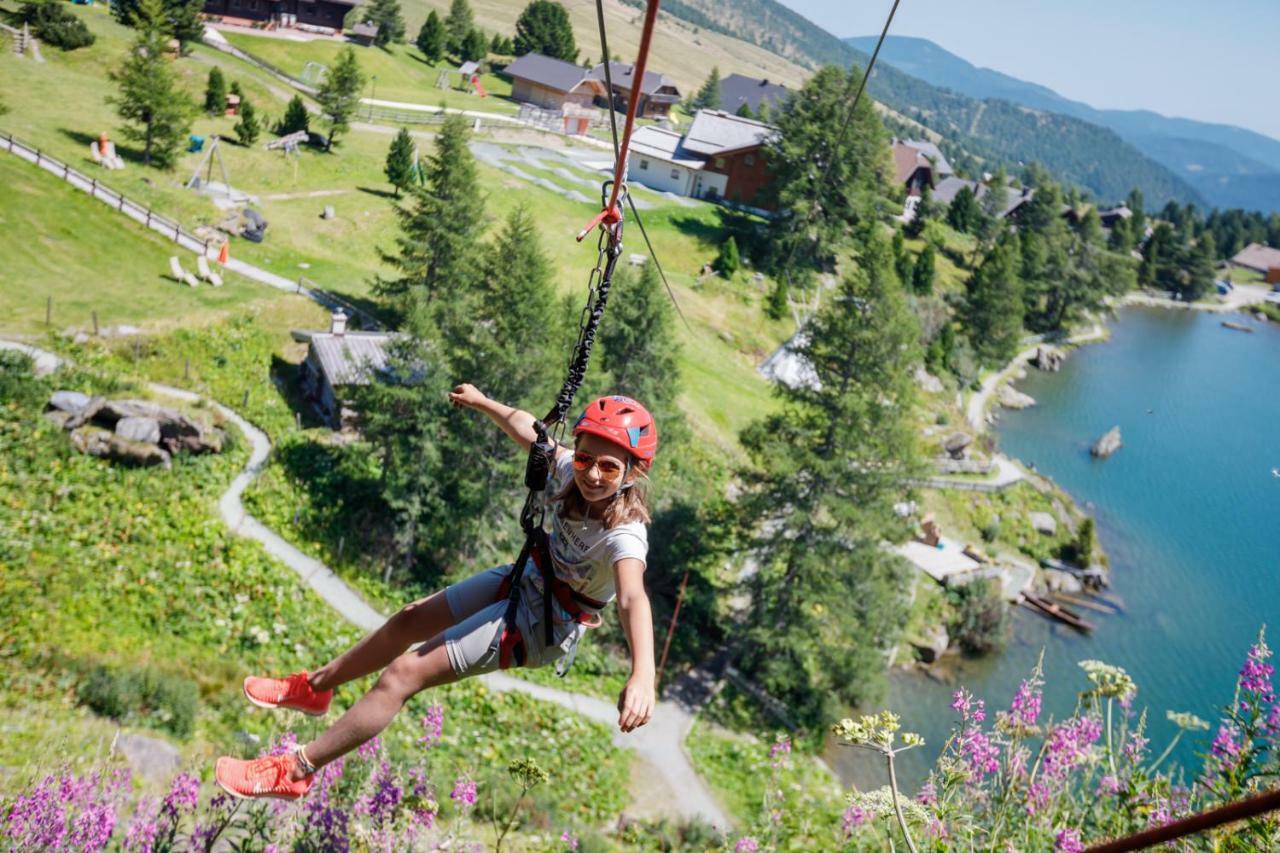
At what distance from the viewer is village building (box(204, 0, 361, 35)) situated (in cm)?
7219

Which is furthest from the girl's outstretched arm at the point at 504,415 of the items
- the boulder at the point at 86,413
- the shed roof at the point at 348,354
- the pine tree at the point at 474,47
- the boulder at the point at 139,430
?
the pine tree at the point at 474,47

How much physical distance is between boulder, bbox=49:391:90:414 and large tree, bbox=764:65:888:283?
40.5 m

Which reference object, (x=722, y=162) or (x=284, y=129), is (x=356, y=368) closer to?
(x=284, y=129)

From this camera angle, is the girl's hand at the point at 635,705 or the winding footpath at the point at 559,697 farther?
the winding footpath at the point at 559,697

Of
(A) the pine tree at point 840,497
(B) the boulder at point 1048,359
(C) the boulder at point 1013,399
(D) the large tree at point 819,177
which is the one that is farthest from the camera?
(B) the boulder at point 1048,359

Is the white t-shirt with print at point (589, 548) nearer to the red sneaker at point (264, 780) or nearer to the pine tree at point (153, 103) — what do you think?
the red sneaker at point (264, 780)

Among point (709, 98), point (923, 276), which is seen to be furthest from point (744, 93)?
point (923, 276)

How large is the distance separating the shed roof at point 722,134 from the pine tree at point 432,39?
29.2 metres

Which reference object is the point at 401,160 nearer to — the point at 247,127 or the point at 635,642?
the point at 247,127

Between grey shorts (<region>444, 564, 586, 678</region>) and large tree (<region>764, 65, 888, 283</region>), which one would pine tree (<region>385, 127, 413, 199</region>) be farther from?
grey shorts (<region>444, 564, 586, 678</region>)

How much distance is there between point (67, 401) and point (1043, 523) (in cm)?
3843

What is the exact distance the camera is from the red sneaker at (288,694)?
230 inches

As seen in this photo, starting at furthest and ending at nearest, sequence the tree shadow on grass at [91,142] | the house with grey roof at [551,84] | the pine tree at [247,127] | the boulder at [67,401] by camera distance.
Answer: the house with grey roof at [551,84], the pine tree at [247,127], the tree shadow on grass at [91,142], the boulder at [67,401]

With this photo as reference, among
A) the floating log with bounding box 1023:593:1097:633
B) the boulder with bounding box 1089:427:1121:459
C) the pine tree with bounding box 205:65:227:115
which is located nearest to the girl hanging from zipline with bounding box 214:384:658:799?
the floating log with bounding box 1023:593:1097:633
